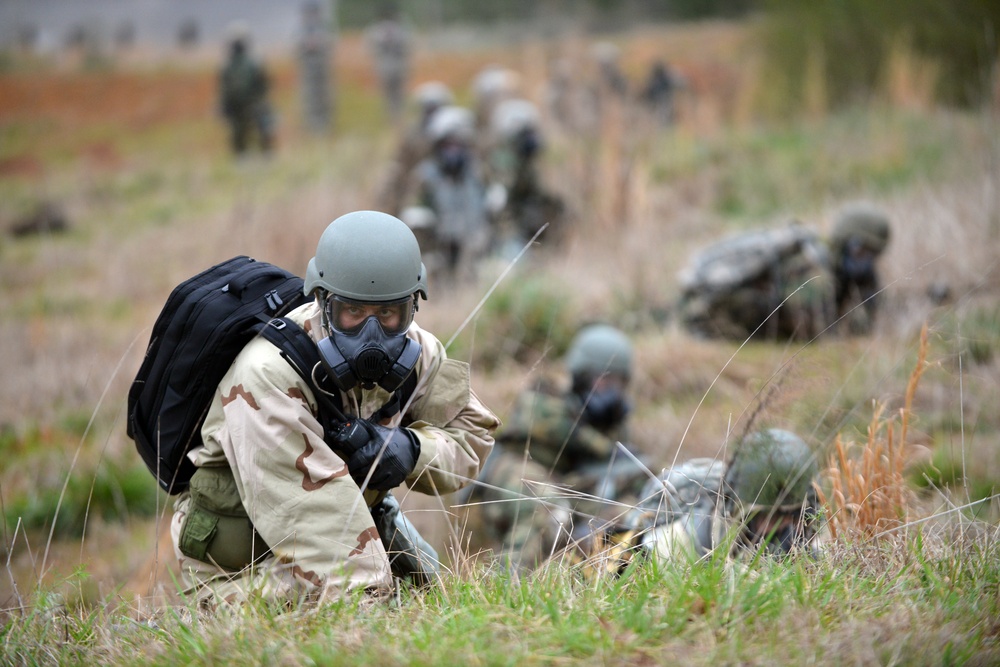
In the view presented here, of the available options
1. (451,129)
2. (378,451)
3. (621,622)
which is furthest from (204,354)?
(451,129)

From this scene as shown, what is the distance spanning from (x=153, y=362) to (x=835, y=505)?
6.75ft

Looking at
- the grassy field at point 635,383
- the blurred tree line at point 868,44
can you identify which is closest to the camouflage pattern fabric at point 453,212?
the grassy field at point 635,383

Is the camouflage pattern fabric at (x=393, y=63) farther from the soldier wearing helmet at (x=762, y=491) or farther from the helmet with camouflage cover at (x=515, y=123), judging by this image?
the soldier wearing helmet at (x=762, y=491)

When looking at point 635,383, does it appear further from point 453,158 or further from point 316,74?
point 316,74

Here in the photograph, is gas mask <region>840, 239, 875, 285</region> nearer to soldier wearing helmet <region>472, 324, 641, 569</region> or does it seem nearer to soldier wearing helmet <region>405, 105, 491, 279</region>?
soldier wearing helmet <region>472, 324, 641, 569</region>

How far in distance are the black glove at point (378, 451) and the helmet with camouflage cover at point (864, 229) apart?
4712 millimetres

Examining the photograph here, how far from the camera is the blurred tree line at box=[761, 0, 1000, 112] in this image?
1068cm

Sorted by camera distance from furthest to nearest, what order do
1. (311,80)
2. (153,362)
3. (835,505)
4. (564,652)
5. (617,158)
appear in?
(311,80), (617,158), (835,505), (153,362), (564,652)

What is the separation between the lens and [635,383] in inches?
240

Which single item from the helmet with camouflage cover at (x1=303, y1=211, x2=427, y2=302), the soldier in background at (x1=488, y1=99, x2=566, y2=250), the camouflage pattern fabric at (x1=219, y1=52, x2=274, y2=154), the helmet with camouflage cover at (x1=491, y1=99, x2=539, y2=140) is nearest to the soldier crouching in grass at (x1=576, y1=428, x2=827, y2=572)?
the helmet with camouflage cover at (x1=303, y1=211, x2=427, y2=302)

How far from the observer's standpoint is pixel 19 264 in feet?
34.7

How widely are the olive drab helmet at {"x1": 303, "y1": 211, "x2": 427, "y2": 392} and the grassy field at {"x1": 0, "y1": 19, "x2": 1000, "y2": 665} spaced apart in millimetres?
450

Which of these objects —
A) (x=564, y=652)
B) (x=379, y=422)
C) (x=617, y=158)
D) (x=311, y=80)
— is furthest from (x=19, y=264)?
(x=564, y=652)

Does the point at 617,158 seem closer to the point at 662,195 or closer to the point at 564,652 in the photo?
the point at 662,195
